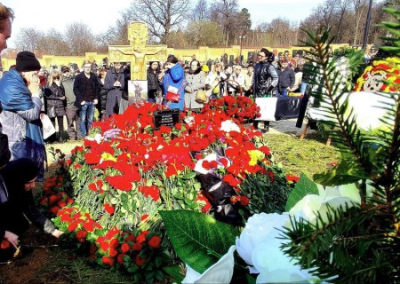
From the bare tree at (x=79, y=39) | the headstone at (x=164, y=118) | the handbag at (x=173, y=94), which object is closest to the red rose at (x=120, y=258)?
the headstone at (x=164, y=118)

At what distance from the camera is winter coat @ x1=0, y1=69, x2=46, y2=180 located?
3.36 m

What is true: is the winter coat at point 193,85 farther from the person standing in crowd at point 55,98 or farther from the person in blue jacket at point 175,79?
the person standing in crowd at point 55,98

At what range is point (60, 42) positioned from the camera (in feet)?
157

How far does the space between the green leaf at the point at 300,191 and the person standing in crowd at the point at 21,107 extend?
3384mm

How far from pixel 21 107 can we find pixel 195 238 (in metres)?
3.41

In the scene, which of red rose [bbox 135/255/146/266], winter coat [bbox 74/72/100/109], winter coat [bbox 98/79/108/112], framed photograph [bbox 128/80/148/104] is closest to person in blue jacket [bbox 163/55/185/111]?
framed photograph [bbox 128/80/148/104]

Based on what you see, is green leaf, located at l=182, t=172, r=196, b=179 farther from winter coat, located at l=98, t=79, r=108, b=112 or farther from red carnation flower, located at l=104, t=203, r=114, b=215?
winter coat, located at l=98, t=79, r=108, b=112

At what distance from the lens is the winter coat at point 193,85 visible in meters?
8.00

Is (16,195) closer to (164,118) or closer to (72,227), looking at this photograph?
(72,227)

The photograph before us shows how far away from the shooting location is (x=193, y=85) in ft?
26.5

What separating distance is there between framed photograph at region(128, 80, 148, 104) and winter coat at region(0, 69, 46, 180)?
161 inches

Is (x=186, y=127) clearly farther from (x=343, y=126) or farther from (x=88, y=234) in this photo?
(x=343, y=126)

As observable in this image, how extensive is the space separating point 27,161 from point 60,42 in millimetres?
50936

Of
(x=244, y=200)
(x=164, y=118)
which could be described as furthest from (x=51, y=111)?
(x=244, y=200)
